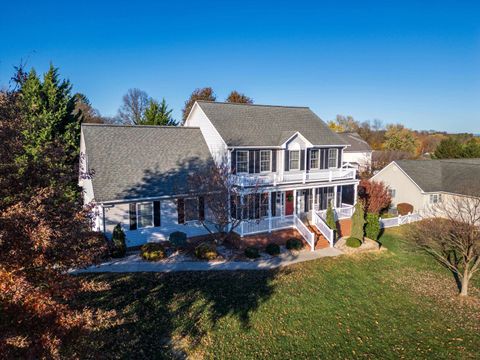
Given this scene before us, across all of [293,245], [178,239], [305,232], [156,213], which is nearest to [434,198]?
[305,232]

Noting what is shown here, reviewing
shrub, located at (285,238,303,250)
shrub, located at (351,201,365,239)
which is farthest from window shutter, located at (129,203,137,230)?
shrub, located at (351,201,365,239)

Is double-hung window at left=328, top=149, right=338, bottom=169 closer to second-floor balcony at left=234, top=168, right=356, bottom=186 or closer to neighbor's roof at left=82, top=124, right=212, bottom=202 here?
second-floor balcony at left=234, top=168, right=356, bottom=186

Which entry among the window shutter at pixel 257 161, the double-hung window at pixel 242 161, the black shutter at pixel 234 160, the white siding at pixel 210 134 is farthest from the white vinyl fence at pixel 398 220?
the white siding at pixel 210 134

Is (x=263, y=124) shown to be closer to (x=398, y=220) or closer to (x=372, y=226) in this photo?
(x=372, y=226)

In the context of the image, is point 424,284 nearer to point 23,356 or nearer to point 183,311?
point 183,311

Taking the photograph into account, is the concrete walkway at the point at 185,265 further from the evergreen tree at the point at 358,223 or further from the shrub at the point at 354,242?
the evergreen tree at the point at 358,223

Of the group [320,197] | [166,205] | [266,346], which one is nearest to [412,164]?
[320,197]
